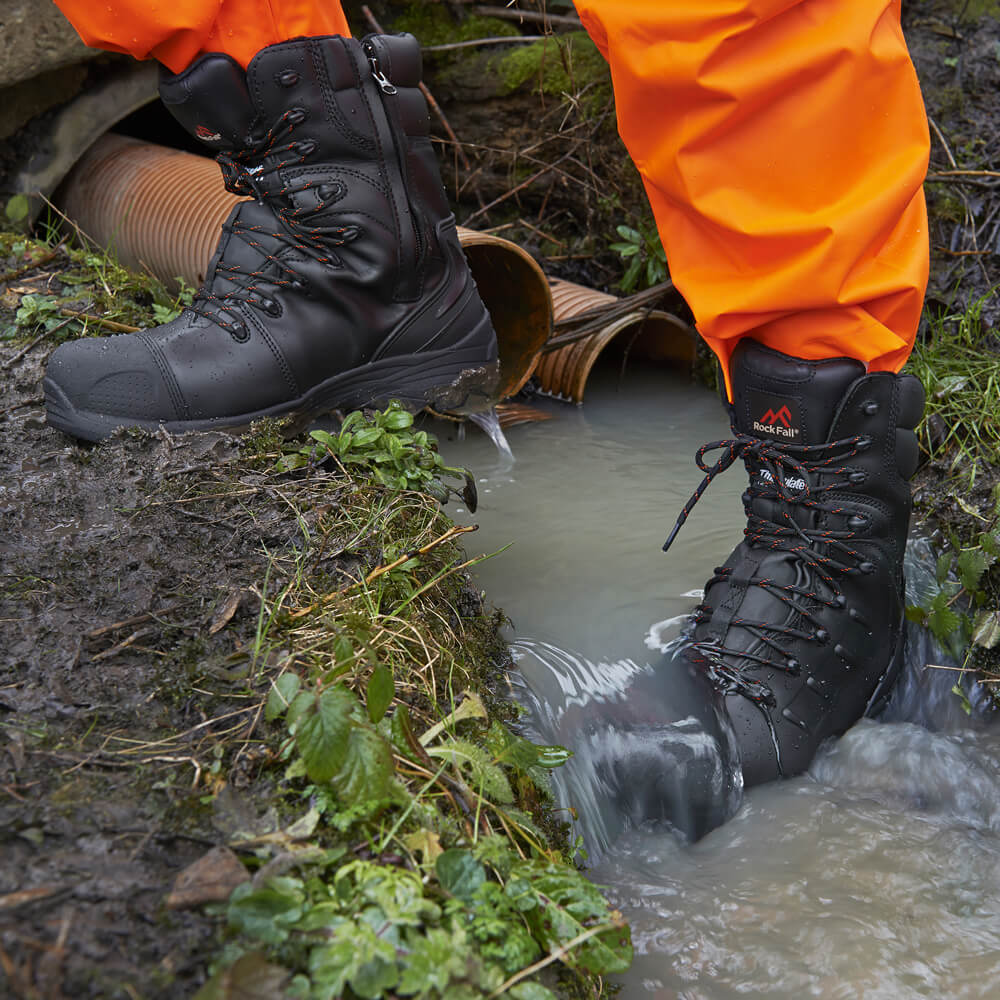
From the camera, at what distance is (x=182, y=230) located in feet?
10.5

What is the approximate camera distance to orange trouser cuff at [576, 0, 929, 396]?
138 cm

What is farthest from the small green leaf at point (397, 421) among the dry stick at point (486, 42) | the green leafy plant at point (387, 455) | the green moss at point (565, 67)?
the dry stick at point (486, 42)

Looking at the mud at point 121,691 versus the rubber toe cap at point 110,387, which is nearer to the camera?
the mud at point 121,691

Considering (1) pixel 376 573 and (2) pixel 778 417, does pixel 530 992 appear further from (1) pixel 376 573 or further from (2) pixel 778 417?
(2) pixel 778 417

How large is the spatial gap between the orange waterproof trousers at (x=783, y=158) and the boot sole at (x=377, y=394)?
0.88 m

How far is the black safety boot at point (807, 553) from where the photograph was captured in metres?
1.68

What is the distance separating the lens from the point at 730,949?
139 cm

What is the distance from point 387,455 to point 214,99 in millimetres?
889

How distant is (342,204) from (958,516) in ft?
5.55

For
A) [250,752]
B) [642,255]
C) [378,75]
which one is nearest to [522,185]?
[642,255]

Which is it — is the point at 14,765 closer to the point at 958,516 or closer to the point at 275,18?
the point at 275,18

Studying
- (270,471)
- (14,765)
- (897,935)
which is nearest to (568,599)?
(270,471)

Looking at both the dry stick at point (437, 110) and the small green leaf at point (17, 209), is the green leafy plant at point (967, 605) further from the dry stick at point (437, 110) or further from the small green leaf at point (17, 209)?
the small green leaf at point (17, 209)

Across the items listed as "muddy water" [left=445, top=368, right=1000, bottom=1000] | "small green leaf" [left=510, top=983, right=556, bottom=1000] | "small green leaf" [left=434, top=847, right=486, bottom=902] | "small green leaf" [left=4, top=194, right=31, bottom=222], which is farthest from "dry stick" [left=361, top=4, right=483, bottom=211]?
"small green leaf" [left=510, top=983, right=556, bottom=1000]
